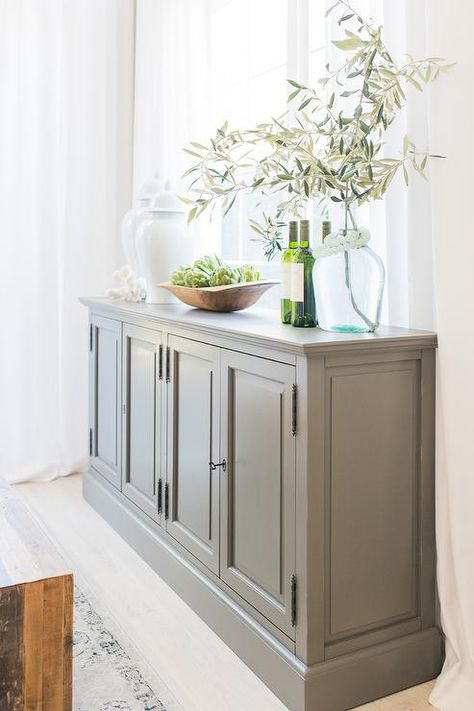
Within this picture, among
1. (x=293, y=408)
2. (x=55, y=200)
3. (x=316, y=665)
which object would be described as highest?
(x=55, y=200)

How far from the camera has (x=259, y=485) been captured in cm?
202

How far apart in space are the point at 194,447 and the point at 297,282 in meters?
0.66

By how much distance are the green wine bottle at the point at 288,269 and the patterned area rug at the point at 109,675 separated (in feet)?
3.48

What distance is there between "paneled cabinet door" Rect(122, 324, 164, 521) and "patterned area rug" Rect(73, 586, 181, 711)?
548 mm

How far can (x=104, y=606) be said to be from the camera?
242cm

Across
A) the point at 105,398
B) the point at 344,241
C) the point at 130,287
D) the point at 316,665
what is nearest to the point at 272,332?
the point at 344,241

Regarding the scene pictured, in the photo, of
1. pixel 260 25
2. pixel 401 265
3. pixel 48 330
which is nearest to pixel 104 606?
pixel 401 265

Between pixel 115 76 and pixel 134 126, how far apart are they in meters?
0.28

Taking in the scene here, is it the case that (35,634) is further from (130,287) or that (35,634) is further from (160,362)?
(130,287)

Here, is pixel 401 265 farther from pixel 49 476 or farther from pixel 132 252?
pixel 49 476

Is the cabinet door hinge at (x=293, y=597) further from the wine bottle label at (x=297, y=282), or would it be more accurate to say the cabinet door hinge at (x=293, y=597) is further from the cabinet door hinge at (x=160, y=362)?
the cabinet door hinge at (x=160, y=362)

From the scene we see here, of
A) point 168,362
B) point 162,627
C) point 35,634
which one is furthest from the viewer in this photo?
point 168,362

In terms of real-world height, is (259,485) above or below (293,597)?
above

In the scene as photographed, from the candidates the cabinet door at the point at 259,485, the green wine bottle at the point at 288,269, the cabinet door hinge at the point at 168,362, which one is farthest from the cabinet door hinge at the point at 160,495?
the green wine bottle at the point at 288,269
